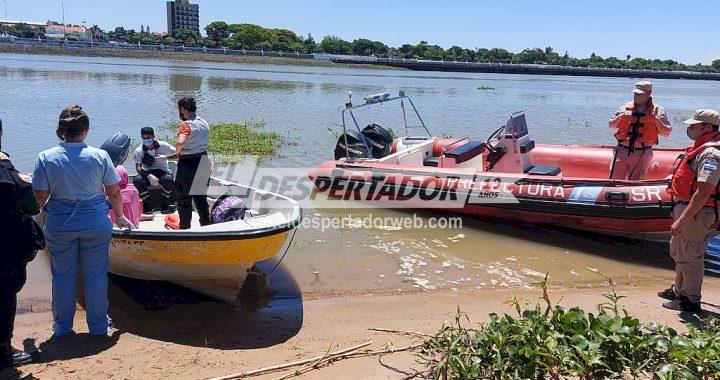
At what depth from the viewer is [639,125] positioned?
6332mm

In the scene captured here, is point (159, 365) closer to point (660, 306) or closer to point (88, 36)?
point (660, 306)

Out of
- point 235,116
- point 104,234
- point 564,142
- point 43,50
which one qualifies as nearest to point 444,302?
point 104,234

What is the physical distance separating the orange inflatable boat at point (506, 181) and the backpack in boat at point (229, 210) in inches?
108

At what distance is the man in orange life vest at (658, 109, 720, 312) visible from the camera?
378cm

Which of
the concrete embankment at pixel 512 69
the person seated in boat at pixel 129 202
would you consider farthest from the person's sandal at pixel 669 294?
the concrete embankment at pixel 512 69

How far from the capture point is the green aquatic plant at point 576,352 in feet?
8.81

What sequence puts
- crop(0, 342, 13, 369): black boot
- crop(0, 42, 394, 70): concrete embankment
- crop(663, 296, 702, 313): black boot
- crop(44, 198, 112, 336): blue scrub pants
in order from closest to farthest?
1. crop(0, 342, 13, 369): black boot
2. crop(44, 198, 112, 336): blue scrub pants
3. crop(663, 296, 702, 313): black boot
4. crop(0, 42, 394, 70): concrete embankment

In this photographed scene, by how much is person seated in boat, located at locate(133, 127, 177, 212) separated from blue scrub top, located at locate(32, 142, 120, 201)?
2481 mm

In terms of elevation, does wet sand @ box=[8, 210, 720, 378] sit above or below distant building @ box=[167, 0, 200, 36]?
below

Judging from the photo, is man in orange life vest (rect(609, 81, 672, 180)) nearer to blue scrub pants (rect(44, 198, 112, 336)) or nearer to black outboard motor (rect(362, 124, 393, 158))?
black outboard motor (rect(362, 124, 393, 158))

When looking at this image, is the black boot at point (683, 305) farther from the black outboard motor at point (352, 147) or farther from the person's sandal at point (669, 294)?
the black outboard motor at point (352, 147)

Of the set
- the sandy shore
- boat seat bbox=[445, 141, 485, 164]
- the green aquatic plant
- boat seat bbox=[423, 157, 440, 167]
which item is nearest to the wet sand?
the sandy shore

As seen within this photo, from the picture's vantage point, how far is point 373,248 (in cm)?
629

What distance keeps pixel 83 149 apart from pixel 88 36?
4480 inches
